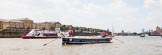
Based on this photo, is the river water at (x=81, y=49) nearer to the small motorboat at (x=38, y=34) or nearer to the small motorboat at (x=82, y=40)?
the small motorboat at (x=82, y=40)

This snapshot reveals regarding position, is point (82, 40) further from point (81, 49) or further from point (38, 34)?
point (38, 34)

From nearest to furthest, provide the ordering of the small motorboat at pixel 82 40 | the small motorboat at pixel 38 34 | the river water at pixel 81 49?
the river water at pixel 81 49
the small motorboat at pixel 82 40
the small motorboat at pixel 38 34

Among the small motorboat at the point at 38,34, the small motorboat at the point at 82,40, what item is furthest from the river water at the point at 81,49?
the small motorboat at the point at 38,34

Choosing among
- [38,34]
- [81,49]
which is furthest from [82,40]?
[38,34]

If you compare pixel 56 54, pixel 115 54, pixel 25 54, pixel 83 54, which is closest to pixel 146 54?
pixel 115 54

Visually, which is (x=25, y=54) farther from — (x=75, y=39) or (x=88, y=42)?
(x=88, y=42)

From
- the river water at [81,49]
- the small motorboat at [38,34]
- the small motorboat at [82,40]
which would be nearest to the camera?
the river water at [81,49]

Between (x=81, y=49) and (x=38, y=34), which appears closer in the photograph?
(x=81, y=49)

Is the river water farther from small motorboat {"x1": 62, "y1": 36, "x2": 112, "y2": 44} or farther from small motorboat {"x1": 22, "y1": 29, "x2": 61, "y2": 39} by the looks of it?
small motorboat {"x1": 22, "y1": 29, "x2": 61, "y2": 39}

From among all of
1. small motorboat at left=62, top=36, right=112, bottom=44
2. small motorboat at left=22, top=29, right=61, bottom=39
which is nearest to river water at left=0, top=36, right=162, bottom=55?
small motorboat at left=62, top=36, right=112, bottom=44

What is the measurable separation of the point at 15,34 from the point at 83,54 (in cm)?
12269

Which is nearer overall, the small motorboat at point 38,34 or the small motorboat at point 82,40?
the small motorboat at point 82,40

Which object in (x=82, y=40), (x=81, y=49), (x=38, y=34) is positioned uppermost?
(x=38, y=34)

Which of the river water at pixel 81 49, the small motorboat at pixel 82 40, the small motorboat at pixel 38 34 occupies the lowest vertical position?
the river water at pixel 81 49
